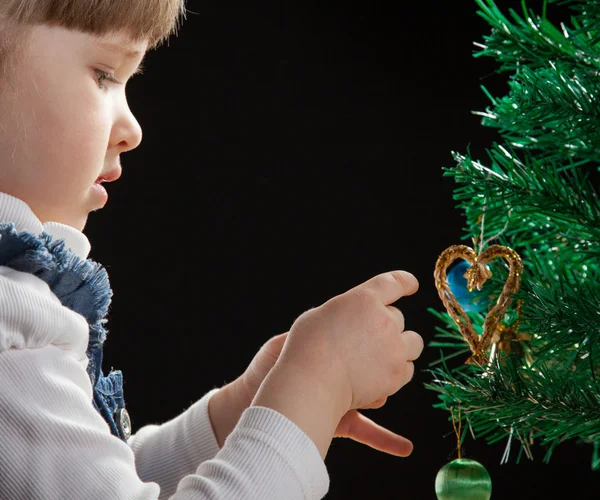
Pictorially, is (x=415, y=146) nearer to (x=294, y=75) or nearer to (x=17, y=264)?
(x=294, y=75)

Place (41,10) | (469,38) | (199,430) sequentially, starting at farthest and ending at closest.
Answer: (469,38) → (199,430) → (41,10)

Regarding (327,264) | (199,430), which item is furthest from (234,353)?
(199,430)

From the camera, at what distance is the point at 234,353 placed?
1392 mm

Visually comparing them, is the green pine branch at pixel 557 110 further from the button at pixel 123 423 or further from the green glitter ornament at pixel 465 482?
the button at pixel 123 423

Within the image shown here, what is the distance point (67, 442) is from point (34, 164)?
21 cm

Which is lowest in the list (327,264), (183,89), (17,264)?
(327,264)

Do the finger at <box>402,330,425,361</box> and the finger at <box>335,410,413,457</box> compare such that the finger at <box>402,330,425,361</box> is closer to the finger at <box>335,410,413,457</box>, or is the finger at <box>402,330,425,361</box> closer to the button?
the finger at <box>335,410,413,457</box>

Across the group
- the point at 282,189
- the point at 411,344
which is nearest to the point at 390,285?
the point at 411,344

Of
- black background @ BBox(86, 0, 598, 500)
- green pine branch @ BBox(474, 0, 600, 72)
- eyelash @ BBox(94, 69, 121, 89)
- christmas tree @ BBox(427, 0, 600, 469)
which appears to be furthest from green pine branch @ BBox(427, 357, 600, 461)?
black background @ BBox(86, 0, 598, 500)

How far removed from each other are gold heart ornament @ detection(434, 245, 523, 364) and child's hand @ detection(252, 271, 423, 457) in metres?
0.05

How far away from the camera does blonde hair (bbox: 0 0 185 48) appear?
0.58m

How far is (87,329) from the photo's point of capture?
547 millimetres

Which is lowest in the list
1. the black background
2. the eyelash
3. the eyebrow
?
the black background

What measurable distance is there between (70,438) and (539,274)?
365 millimetres
